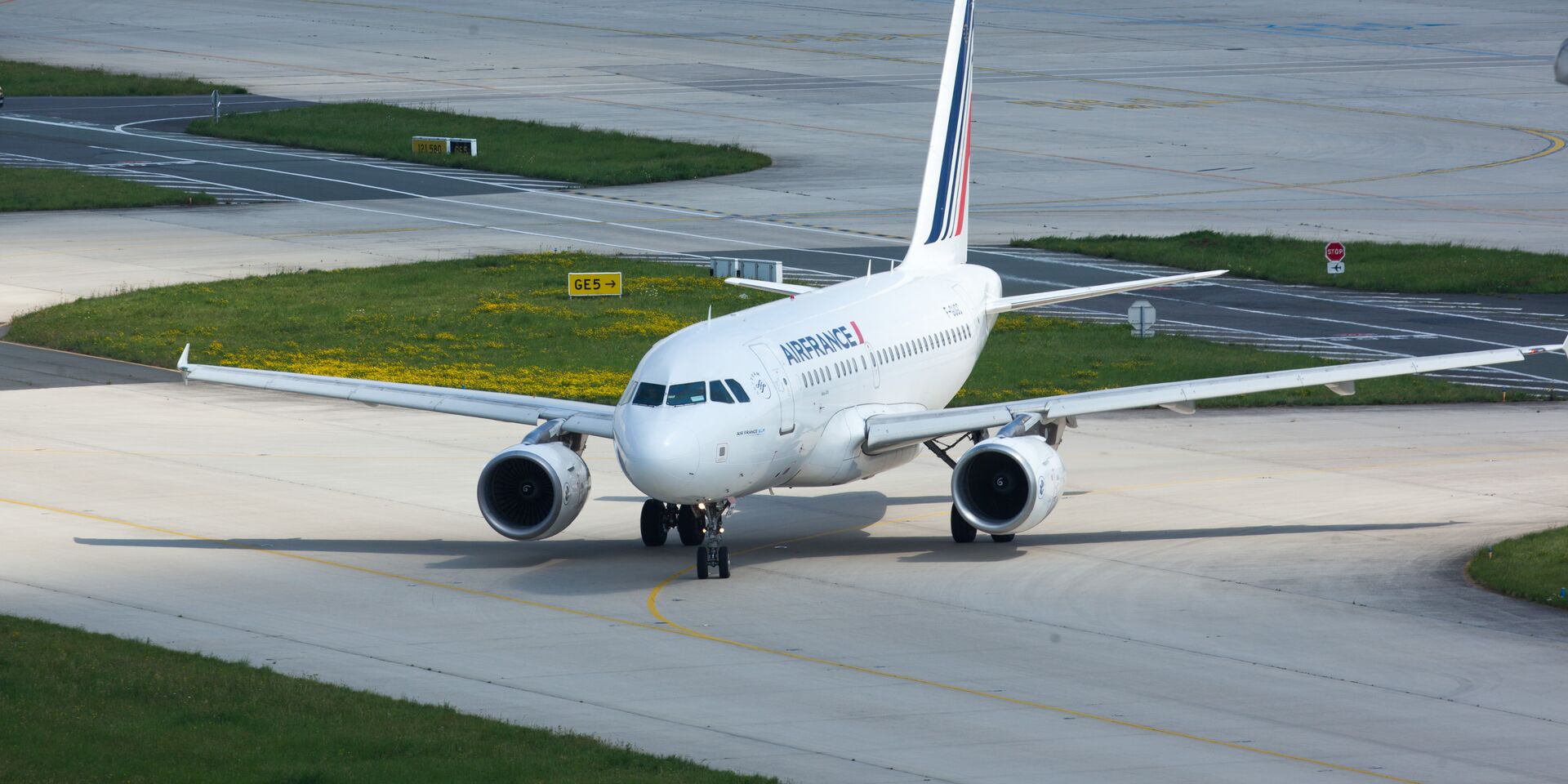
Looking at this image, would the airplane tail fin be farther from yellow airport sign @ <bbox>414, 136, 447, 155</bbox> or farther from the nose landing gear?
yellow airport sign @ <bbox>414, 136, 447, 155</bbox>

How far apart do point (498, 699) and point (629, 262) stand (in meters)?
44.1

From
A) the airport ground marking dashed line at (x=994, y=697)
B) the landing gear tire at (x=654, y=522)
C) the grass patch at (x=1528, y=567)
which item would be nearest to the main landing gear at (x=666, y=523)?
the landing gear tire at (x=654, y=522)

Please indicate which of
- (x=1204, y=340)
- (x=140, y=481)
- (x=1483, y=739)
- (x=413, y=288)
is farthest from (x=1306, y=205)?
(x=1483, y=739)

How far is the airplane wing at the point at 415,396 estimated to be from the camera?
36750 millimetres

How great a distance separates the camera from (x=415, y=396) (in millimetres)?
36969

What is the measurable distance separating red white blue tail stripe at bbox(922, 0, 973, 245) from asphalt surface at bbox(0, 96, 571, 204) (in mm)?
46192

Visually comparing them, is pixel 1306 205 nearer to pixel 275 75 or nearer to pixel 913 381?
pixel 913 381

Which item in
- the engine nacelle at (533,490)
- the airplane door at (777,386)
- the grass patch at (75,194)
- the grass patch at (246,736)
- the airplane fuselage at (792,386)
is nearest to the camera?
the grass patch at (246,736)

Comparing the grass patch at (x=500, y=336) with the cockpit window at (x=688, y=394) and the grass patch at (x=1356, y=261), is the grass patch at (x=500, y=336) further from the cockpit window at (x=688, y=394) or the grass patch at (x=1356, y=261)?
the cockpit window at (x=688, y=394)

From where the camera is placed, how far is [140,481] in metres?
41.3

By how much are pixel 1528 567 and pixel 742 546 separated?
13.9 meters

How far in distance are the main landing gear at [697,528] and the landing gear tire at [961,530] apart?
4187 millimetres

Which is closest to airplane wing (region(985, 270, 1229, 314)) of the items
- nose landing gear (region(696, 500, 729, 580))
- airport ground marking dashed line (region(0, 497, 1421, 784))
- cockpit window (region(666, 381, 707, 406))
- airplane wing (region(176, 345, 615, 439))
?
airport ground marking dashed line (region(0, 497, 1421, 784))

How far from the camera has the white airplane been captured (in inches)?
1276
